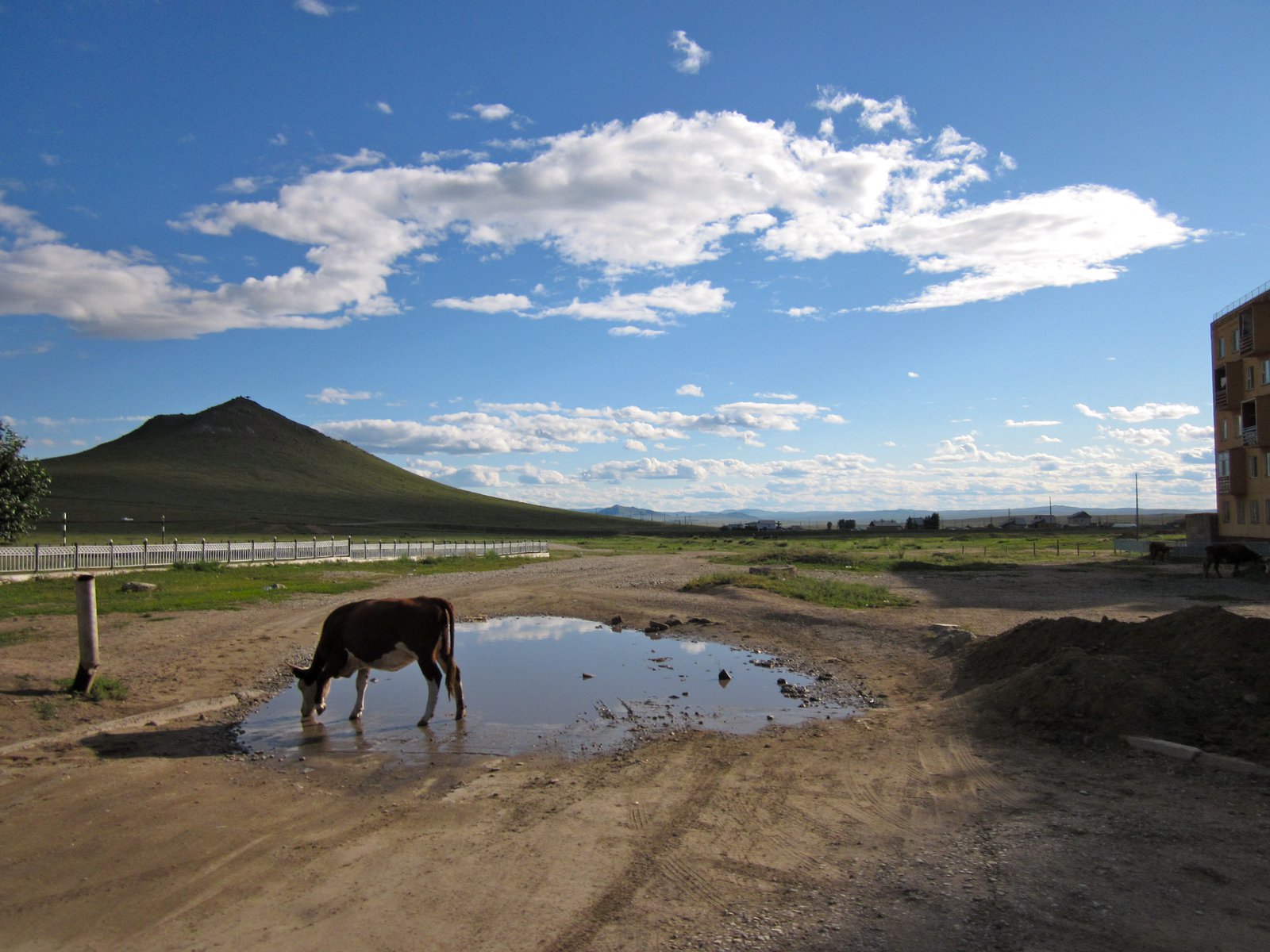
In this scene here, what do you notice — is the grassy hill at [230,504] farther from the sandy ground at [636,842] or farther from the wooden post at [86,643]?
the sandy ground at [636,842]

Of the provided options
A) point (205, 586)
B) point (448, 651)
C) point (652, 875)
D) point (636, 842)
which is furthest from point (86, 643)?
point (205, 586)

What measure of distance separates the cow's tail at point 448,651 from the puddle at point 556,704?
48cm

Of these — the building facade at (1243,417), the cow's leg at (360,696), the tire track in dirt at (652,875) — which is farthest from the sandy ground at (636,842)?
the building facade at (1243,417)

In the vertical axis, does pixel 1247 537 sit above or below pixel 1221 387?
below

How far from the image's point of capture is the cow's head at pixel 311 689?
1209 centimetres

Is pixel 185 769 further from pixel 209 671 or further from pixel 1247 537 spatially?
pixel 1247 537

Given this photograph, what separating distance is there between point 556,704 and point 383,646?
2.88 m

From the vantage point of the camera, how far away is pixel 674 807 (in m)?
7.95

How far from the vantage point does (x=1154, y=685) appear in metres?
10.1

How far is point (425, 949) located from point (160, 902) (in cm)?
223

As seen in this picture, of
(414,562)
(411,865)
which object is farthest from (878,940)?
(414,562)

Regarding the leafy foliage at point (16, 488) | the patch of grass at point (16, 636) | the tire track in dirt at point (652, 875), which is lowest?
the tire track in dirt at point (652, 875)

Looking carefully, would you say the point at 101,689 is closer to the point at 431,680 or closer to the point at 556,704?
the point at 431,680

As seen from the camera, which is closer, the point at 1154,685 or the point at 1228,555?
the point at 1154,685
